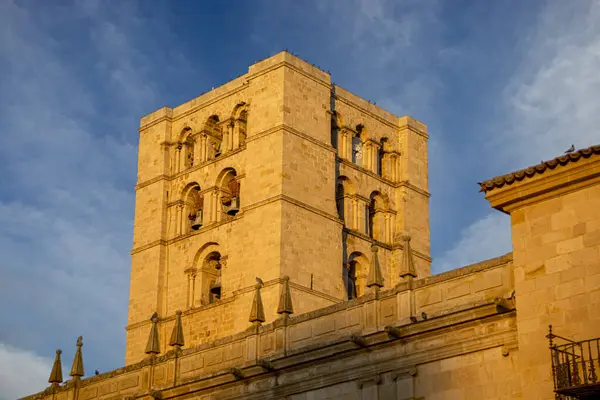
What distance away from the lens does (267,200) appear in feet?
155

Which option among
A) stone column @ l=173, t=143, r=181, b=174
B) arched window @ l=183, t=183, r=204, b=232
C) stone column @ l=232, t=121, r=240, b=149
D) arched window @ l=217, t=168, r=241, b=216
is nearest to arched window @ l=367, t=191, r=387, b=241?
arched window @ l=217, t=168, r=241, b=216

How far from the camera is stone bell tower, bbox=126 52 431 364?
154ft

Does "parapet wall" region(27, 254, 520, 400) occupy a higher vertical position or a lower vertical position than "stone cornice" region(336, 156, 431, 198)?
lower

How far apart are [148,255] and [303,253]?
832 centimetres

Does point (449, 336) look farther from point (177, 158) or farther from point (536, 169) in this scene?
point (177, 158)

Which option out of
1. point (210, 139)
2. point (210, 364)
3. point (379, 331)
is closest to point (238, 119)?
point (210, 139)

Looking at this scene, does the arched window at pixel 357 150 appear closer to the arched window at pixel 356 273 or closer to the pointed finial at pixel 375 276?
the arched window at pixel 356 273

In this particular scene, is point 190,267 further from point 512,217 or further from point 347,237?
point 512,217

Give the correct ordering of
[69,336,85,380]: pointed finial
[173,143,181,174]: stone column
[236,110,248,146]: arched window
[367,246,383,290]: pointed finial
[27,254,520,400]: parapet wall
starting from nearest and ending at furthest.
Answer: [27,254,520,400]: parapet wall, [367,246,383,290]: pointed finial, [69,336,85,380]: pointed finial, [236,110,248,146]: arched window, [173,143,181,174]: stone column

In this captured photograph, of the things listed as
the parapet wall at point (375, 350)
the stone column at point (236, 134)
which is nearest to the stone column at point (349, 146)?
the stone column at point (236, 134)

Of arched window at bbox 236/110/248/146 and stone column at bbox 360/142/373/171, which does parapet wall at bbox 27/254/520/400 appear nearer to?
arched window at bbox 236/110/248/146

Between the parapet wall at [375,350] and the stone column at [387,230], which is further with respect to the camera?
the stone column at [387,230]

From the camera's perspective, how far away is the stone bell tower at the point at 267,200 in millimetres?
47062

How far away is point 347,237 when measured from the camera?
49.8 m
